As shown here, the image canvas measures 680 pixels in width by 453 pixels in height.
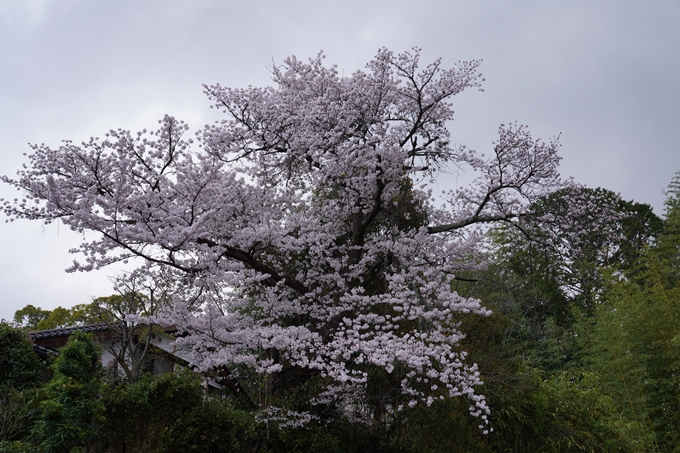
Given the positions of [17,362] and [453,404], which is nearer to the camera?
[453,404]

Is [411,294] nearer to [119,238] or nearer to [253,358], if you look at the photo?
[253,358]

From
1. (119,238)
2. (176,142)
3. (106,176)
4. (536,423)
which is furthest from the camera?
(536,423)

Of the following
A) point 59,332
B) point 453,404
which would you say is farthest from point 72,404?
point 59,332

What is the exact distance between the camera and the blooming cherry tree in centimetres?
581

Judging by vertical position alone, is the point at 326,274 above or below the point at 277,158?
below

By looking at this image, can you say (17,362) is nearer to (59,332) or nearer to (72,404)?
(59,332)

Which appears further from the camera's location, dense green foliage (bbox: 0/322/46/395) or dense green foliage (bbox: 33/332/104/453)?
dense green foliage (bbox: 0/322/46/395)

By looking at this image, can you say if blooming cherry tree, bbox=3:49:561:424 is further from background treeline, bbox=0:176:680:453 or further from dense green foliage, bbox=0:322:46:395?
dense green foliage, bbox=0:322:46:395

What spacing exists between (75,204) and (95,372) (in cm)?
213

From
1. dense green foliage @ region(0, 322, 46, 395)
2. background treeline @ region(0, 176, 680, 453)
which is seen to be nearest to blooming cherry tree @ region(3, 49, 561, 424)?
background treeline @ region(0, 176, 680, 453)

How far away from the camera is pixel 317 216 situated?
8039 mm

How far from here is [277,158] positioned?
8422 mm

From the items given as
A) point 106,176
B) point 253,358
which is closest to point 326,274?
point 253,358

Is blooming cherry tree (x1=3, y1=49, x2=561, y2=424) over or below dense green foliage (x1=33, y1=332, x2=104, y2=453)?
over
